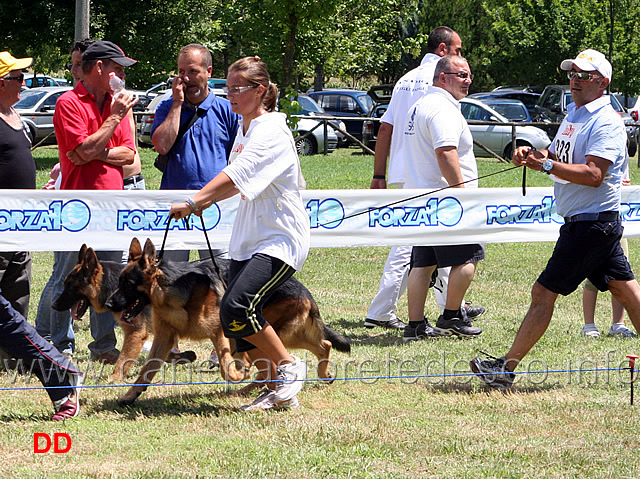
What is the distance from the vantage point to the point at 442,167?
660cm

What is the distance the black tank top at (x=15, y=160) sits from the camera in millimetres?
5605

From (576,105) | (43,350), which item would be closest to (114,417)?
(43,350)

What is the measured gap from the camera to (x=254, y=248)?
185 inches

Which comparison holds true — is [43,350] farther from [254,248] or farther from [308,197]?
[308,197]

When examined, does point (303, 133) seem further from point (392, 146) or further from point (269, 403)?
point (269, 403)

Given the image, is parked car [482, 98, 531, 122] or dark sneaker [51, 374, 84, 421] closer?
dark sneaker [51, 374, 84, 421]

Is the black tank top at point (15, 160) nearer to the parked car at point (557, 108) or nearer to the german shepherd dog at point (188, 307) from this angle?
the german shepherd dog at point (188, 307)

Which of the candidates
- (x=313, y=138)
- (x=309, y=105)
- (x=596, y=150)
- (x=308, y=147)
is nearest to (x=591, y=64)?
(x=596, y=150)

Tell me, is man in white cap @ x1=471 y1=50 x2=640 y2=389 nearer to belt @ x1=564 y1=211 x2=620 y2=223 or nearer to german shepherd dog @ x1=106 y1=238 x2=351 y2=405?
belt @ x1=564 y1=211 x2=620 y2=223

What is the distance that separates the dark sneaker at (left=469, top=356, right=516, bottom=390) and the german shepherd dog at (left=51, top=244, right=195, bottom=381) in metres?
2.17

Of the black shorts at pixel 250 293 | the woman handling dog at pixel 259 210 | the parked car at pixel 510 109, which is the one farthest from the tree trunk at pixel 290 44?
the black shorts at pixel 250 293

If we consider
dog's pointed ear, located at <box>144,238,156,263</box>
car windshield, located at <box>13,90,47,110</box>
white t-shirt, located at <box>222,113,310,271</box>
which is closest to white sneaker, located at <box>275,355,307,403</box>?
white t-shirt, located at <box>222,113,310,271</box>

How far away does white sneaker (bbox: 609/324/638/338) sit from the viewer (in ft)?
23.0

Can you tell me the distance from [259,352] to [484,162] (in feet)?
54.7
